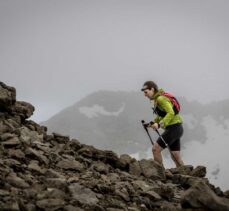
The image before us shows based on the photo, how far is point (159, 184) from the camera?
11703mm

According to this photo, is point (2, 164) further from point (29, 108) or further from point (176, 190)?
point (29, 108)

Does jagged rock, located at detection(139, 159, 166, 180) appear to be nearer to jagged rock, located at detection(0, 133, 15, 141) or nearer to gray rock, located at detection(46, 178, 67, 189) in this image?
gray rock, located at detection(46, 178, 67, 189)

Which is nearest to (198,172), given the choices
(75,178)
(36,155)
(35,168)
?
(75,178)

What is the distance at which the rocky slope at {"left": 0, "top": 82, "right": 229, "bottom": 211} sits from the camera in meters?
7.93

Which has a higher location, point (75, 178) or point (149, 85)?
point (149, 85)

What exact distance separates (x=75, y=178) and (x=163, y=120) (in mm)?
5801

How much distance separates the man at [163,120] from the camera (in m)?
14.3

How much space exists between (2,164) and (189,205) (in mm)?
4872

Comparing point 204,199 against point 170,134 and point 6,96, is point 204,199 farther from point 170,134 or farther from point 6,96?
point 6,96

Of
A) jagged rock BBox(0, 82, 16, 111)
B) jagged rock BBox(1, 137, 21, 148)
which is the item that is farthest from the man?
jagged rock BBox(1, 137, 21, 148)

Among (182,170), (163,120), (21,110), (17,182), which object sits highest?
(21,110)

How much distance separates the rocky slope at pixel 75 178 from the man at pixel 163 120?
135 cm

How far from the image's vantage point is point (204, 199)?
7855 mm

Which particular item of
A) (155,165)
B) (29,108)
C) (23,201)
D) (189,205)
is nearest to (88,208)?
(23,201)
